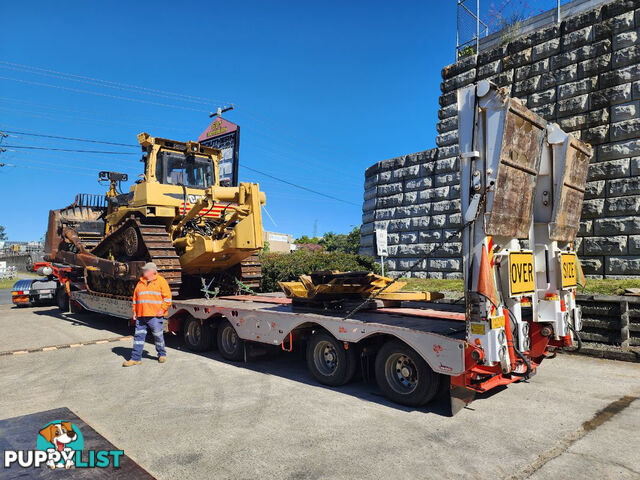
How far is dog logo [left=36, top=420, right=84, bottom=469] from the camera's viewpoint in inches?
152

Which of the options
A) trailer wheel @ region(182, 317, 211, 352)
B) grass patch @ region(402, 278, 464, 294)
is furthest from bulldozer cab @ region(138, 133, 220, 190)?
grass patch @ region(402, 278, 464, 294)

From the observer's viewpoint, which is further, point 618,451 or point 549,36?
point 549,36

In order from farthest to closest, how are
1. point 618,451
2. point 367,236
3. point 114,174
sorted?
point 367,236
point 114,174
point 618,451

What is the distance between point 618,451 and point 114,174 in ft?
39.2

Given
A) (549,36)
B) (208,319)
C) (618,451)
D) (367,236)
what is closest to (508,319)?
(618,451)

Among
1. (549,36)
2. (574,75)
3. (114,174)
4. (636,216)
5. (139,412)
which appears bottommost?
(139,412)

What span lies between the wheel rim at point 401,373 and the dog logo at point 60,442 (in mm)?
3275

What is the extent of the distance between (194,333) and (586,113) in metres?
9.78

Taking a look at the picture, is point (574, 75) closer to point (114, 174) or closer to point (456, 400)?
point (456, 400)

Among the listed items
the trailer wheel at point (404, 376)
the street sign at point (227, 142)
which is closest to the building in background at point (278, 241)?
the street sign at point (227, 142)

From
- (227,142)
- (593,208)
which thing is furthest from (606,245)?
(227,142)

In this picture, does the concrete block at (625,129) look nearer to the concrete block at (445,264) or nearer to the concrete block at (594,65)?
the concrete block at (594,65)

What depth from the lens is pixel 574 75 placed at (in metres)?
10.4

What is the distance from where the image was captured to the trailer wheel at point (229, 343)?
751cm
